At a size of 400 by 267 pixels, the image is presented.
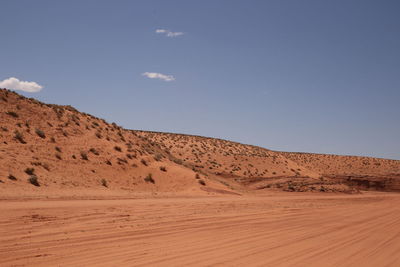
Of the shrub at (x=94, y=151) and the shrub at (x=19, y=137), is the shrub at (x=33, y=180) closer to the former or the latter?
the shrub at (x=19, y=137)

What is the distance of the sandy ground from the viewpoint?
732cm

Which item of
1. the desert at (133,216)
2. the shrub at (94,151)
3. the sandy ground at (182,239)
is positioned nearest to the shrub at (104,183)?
the desert at (133,216)

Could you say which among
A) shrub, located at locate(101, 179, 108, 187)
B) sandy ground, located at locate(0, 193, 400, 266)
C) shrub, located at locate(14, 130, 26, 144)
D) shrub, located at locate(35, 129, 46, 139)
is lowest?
shrub, located at locate(101, 179, 108, 187)

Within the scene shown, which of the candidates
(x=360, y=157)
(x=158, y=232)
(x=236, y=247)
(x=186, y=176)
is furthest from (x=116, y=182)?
(x=360, y=157)

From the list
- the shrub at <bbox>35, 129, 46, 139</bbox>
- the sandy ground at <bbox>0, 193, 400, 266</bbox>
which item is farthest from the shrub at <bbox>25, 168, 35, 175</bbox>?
the sandy ground at <bbox>0, 193, 400, 266</bbox>

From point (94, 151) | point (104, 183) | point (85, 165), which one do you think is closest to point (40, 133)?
point (94, 151)

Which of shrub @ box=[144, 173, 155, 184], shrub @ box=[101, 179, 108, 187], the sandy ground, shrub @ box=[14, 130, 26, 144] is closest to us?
the sandy ground

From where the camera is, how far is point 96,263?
6.79 metres

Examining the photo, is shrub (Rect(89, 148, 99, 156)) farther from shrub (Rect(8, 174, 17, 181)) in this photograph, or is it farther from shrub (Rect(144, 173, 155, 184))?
shrub (Rect(8, 174, 17, 181))

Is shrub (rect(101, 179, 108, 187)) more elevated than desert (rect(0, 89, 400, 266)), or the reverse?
desert (rect(0, 89, 400, 266))

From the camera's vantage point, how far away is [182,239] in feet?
30.4

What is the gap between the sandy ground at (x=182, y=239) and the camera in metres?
7.32

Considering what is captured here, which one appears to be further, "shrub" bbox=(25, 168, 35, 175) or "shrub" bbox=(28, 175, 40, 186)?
"shrub" bbox=(25, 168, 35, 175)

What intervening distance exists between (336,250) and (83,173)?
1993 centimetres
